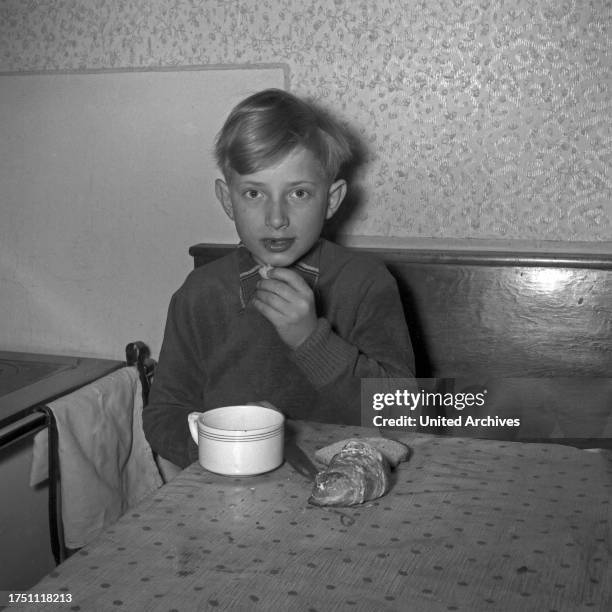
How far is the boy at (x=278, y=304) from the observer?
115cm

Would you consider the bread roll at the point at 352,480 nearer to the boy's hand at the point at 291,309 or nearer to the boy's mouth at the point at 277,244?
the boy's hand at the point at 291,309

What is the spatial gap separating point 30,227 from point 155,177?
0.38m

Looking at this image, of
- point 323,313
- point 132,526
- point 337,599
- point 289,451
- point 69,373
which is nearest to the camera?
point 337,599

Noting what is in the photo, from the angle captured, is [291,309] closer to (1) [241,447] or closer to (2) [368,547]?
(1) [241,447]

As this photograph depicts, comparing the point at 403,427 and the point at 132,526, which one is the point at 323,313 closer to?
the point at 403,427

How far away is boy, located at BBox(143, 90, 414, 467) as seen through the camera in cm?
115

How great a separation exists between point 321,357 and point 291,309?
0.08 meters

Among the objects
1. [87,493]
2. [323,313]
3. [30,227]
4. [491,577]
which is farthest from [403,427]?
[30,227]

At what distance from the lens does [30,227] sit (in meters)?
1.95

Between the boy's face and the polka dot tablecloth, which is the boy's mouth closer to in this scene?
the boy's face

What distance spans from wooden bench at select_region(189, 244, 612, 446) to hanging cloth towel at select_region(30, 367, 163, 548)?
625mm

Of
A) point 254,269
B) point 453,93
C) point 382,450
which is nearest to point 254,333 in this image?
point 254,269

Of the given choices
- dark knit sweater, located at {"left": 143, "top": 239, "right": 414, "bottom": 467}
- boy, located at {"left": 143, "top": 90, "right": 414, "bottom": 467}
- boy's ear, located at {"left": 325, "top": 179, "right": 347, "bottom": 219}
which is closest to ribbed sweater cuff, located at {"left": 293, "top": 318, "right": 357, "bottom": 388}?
boy, located at {"left": 143, "top": 90, "right": 414, "bottom": 467}

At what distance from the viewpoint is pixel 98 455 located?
5.32 feet
